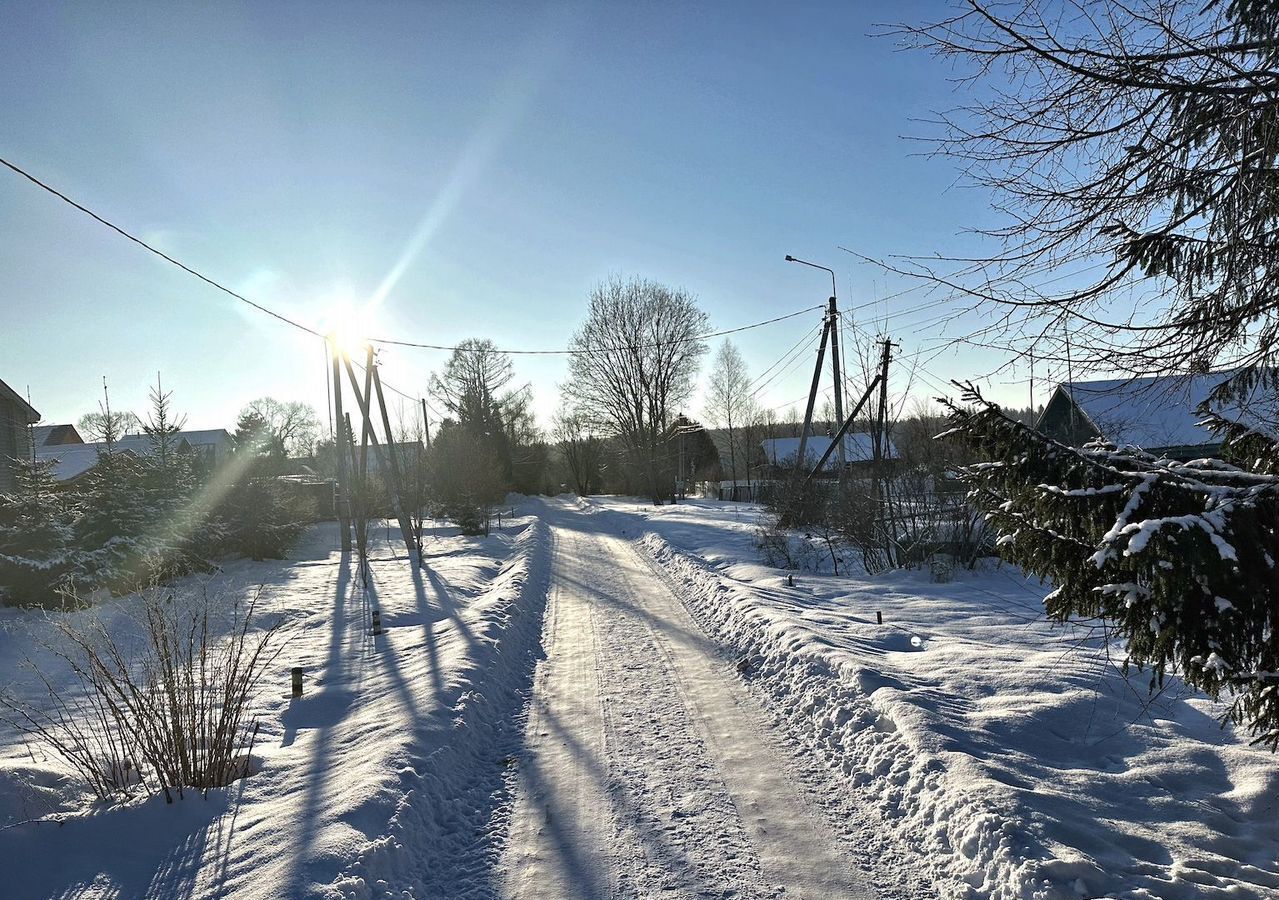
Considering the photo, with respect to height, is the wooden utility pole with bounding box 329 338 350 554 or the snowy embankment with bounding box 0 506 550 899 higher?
the wooden utility pole with bounding box 329 338 350 554

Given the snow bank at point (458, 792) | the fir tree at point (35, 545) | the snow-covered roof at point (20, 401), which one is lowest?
the snow bank at point (458, 792)

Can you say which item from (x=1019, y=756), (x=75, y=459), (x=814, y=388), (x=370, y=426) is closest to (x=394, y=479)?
(x=370, y=426)

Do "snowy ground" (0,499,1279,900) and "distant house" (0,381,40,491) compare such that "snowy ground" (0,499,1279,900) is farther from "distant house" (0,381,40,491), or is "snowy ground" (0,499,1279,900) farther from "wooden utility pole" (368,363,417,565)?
"distant house" (0,381,40,491)

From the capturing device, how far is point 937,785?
4465mm

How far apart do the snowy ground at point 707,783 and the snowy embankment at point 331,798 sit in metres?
0.02

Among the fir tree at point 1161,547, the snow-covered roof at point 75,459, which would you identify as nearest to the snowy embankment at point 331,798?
the fir tree at point 1161,547

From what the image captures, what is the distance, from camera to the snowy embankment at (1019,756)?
3.59 m

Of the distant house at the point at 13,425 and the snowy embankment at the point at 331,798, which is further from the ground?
the distant house at the point at 13,425

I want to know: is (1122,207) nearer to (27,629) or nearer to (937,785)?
(937,785)

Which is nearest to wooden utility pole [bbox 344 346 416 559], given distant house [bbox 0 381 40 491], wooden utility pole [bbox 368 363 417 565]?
wooden utility pole [bbox 368 363 417 565]

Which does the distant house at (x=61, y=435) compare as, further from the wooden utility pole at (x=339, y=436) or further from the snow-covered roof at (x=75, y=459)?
the wooden utility pole at (x=339, y=436)

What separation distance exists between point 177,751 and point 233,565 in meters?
16.8

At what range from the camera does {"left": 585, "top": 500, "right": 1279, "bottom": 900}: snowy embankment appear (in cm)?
359

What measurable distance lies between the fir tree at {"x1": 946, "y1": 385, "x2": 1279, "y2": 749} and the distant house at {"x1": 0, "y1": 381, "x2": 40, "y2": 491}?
2908 cm
